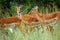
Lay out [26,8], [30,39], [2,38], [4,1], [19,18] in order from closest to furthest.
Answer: [30,39], [2,38], [19,18], [26,8], [4,1]

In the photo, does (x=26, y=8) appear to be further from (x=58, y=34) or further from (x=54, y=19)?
(x=58, y=34)

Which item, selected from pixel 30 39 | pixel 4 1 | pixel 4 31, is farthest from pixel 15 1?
pixel 30 39

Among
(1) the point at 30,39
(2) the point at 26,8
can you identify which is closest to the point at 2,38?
(1) the point at 30,39

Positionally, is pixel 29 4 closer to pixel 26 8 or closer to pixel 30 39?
pixel 26 8

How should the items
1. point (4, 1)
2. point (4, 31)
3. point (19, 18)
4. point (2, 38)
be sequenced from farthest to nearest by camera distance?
1. point (4, 1)
2. point (19, 18)
3. point (4, 31)
4. point (2, 38)

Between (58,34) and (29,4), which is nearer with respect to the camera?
(58,34)

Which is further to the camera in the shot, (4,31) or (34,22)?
(34,22)

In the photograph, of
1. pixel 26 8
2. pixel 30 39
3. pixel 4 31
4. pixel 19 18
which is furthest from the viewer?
pixel 26 8

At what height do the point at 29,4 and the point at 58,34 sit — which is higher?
the point at 58,34

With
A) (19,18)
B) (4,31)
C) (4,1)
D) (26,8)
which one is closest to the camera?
(4,31)

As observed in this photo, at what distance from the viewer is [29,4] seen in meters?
8.88

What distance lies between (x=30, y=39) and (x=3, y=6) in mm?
4656

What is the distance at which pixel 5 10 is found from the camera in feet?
29.7

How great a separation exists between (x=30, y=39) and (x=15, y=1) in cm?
486
